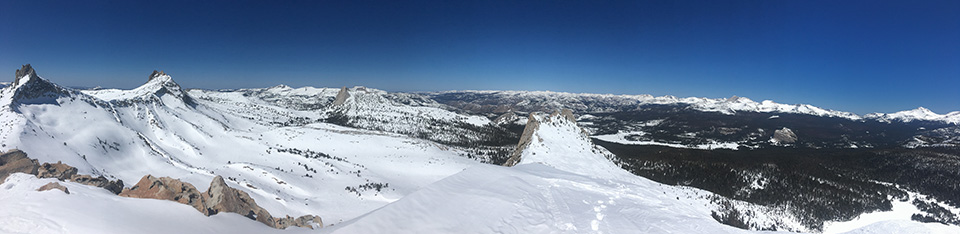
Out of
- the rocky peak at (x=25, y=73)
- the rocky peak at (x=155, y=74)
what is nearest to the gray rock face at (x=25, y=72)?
the rocky peak at (x=25, y=73)

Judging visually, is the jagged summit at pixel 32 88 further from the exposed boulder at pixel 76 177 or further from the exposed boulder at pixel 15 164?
the exposed boulder at pixel 76 177

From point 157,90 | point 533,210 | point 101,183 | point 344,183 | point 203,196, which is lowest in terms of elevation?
point 344,183

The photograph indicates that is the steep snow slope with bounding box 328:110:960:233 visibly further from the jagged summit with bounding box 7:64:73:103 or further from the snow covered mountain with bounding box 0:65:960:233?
the jagged summit with bounding box 7:64:73:103

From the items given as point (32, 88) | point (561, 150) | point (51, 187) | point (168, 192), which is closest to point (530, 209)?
point (168, 192)

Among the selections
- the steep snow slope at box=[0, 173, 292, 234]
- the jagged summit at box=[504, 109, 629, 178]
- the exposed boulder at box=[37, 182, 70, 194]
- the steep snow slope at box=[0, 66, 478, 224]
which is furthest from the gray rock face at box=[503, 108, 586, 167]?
the exposed boulder at box=[37, 182, 70, 194]

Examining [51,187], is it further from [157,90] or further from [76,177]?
[157,90]

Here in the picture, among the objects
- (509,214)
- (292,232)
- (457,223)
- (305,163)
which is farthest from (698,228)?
(305,163)
